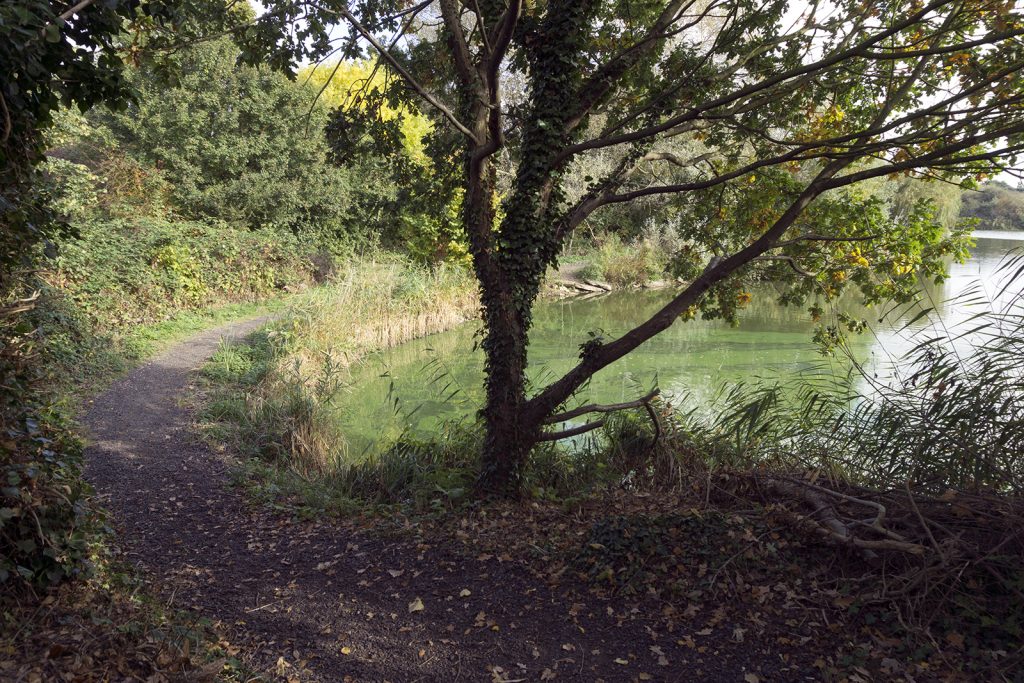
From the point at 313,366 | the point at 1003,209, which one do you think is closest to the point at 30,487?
the point at 313,366

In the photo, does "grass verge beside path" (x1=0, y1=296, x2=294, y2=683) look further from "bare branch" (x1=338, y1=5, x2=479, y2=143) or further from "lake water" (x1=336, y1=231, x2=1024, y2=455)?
"lake water" (x1=336, y1=231, x2=1024, y2=455)

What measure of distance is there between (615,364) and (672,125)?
7.65 metres

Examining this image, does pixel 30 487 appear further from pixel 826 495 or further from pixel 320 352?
pixel 320 352

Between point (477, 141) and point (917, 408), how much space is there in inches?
147

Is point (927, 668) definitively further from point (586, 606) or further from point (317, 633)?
point (317, 633)

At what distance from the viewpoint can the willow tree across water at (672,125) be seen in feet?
15.5

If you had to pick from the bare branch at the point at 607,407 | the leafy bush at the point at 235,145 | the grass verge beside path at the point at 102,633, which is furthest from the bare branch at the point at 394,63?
the leafy bush at the point at 235,145

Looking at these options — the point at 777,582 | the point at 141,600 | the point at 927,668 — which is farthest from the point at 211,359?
the point at 927,668

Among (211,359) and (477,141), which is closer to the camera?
(477,141)

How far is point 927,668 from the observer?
9.93 ft

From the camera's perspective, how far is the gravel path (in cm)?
345

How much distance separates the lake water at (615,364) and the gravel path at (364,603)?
2.37 meters

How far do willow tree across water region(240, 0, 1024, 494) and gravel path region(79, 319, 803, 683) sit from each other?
4.22ft

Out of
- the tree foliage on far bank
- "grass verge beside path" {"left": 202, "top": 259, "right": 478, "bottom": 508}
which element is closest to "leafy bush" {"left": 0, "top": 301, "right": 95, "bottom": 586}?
"grass verge beside path" {"left": 202, "top": 259, "right": 478, "bottom": 508}
